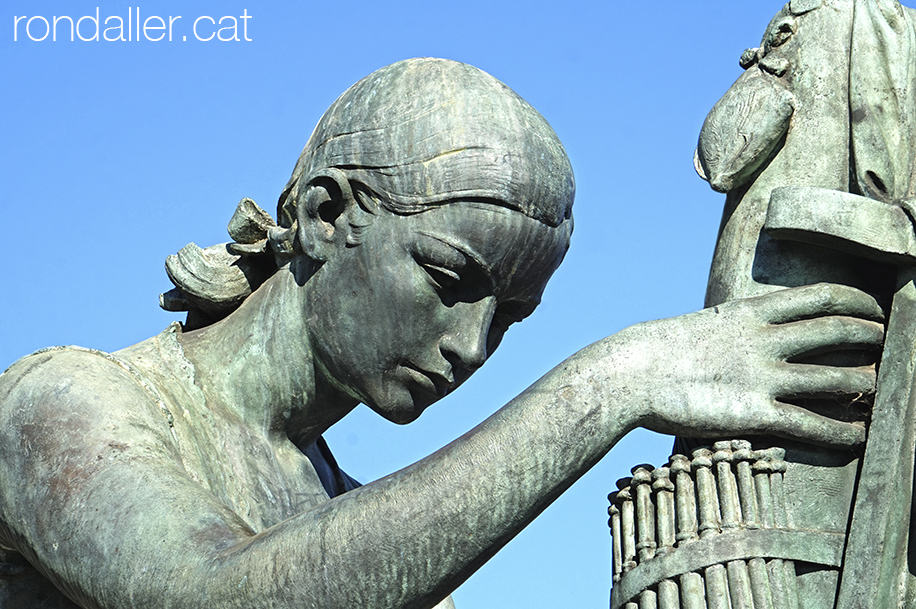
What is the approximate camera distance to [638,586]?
20.1 feet

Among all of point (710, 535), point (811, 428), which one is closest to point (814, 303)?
point (811, 428)

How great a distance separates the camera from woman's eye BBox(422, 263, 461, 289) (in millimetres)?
7066

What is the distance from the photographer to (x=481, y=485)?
19.6 feet

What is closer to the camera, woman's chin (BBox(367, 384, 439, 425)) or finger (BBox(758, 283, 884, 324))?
finger (BBox(758, 283, 884, 324))

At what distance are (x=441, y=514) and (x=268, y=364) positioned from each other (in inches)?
70.8

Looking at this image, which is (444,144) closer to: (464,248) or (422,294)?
(464,248)

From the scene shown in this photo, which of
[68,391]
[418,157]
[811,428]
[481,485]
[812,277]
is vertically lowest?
[481,485]

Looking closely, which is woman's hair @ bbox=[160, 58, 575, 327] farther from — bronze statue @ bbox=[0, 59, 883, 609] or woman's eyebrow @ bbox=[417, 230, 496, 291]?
woman's eyebrow @ bbox=[417, 230, 496, 291]

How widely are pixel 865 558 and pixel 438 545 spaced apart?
1375 mm

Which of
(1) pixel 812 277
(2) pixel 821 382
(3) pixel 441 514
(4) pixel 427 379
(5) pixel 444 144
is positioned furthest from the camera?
(4) pixel 427 379

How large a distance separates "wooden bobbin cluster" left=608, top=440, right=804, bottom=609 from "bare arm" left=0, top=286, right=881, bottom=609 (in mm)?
147

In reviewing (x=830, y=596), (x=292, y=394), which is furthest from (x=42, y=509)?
(x=830, y=596)

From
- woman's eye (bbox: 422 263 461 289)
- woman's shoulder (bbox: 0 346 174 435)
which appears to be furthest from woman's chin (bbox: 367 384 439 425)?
woman's shoulder (bbox: 0 346 174 435)

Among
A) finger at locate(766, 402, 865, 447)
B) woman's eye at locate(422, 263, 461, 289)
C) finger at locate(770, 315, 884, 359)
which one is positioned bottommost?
finger at locate(766, 402, 865, 447)
